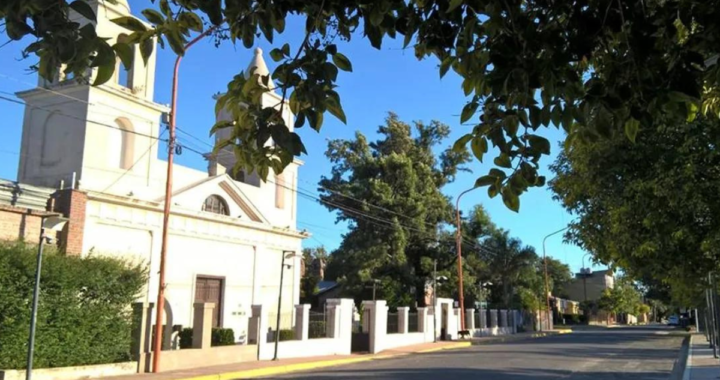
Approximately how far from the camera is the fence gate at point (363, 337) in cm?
2970

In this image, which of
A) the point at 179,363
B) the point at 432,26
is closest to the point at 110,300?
the point at 179,363

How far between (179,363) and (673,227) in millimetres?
14179

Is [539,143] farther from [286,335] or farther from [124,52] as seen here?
[286,335]

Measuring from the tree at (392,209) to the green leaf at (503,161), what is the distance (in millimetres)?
36823

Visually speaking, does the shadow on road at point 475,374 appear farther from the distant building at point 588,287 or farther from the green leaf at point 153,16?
the distant building at point 588,287

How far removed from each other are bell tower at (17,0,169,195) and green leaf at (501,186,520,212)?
1985 centimetres

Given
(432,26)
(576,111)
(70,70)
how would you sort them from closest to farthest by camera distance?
1. (70,70)
2. (576,111)
3. (432,26)

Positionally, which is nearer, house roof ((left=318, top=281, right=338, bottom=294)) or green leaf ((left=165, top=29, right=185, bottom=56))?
green leaf ((left=165, top=29, right=185, bottom=56))

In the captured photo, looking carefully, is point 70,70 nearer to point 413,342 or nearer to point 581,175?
point 581,175

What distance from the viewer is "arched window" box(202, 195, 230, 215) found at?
87.9 feet

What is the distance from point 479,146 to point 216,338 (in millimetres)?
19878

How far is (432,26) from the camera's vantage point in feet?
12.6

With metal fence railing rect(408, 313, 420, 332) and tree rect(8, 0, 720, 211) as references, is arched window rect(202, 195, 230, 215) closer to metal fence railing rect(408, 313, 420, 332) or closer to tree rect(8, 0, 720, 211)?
metal fence railing rect(408, 313, 420, 332)

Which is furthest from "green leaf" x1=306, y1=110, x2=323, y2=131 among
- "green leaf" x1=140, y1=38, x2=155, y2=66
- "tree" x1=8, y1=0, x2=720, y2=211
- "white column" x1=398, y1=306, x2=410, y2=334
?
"white column" x1=398, y1=306, x2=410, y2=334
